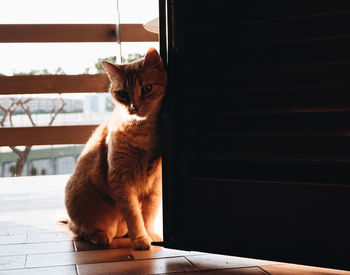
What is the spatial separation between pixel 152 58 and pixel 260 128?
0.55 meters

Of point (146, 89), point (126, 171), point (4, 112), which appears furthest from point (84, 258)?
point (4, 112)

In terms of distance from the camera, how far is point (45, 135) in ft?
7.70

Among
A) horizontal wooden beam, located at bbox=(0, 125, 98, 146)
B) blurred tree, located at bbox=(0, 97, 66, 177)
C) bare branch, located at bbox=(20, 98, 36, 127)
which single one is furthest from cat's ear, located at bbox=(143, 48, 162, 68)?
bare branch, located at bbox=(20, 98, 36, 127)

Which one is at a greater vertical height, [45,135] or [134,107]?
[134,107]

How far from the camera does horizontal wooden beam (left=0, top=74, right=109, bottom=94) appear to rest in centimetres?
225

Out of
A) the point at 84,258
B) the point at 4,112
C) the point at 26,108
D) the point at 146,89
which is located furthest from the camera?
the point at 26,108

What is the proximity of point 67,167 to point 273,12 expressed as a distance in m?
2.34

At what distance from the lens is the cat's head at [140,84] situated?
1.43m

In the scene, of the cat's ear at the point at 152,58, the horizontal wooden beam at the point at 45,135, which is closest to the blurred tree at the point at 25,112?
the horizontal wooden beam at the point at 45,135

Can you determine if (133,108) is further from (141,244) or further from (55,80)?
(55,80)

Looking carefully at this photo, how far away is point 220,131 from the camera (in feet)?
3.86

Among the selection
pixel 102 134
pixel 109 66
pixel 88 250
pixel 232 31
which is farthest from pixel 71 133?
pixel 232 31

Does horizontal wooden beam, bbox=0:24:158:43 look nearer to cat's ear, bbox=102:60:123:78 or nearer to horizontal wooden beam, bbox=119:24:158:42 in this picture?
horizontal wooden beam, bbox=119:24:158:42

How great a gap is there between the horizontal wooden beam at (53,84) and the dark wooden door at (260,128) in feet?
3.73
